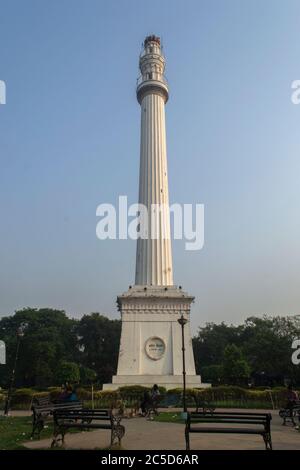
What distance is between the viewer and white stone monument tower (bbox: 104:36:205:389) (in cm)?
2586

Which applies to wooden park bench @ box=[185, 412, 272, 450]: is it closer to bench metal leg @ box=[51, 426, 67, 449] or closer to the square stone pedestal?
bench metal leg @ box=[51, 426, 67, 449]

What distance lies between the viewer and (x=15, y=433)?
36.4 feet

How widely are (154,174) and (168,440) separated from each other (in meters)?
23.1

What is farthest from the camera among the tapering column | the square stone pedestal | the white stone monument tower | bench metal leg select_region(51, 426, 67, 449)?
the tapering column

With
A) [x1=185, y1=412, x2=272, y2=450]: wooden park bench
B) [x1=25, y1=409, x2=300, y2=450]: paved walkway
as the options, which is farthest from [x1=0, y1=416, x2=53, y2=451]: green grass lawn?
[x1=185, y1=412, x2=272, y2=450]: wooden park bench

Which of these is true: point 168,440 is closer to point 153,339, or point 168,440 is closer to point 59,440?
point 59,440

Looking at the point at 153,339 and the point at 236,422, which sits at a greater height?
the point at 153,339

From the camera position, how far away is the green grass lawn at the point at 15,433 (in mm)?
9180

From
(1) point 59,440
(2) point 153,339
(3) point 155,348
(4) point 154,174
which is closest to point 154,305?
(2) point 153,339

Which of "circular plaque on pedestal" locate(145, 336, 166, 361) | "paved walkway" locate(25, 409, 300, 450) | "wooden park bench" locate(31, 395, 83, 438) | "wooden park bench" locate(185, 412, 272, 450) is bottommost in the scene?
"paved walkway" locate(25, 409, 300, 450)

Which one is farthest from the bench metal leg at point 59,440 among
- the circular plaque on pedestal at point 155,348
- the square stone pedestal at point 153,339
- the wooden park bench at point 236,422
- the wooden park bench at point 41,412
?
the circular plaque on pedestal at point 155,348

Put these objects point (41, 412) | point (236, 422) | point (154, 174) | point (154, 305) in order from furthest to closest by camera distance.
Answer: point (154, 174) < point (154, 305) < point (41, 412) < point (236, 422)

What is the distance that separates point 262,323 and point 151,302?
2502cm

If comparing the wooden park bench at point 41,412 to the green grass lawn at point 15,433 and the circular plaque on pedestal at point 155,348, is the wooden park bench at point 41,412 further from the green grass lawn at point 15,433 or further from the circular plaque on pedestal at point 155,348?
the circular plaque on pedestal at point 155,348
